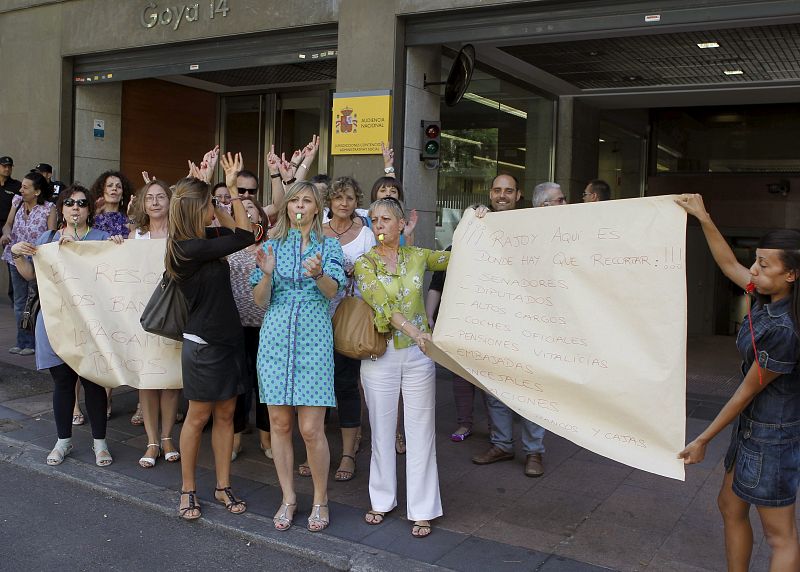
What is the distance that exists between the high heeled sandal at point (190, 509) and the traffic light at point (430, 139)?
501 cm

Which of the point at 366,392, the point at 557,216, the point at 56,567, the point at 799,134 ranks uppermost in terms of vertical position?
the point at 799,134

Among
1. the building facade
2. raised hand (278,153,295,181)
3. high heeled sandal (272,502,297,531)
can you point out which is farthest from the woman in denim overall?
the building facade

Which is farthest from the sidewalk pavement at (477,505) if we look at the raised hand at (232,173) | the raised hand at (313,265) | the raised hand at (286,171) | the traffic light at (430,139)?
the traffic light at (430,139)

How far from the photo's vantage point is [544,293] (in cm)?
402

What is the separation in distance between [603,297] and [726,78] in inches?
318

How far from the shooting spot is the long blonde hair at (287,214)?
4348 mm

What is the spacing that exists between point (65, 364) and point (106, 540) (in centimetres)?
149

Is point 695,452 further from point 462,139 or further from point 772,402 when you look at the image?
point 462,139

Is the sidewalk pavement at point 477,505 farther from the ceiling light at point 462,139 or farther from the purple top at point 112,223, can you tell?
the ceiling light at point 462,139

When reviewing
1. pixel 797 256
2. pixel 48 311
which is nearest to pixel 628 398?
pixel 797 256

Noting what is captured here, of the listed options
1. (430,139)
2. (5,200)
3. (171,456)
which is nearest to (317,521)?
(171,456)

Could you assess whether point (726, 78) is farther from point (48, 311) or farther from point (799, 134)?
point (48, 311)

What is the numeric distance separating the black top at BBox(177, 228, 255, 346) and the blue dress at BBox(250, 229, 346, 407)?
25cm

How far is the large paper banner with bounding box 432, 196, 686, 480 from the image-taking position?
3.56 meters
